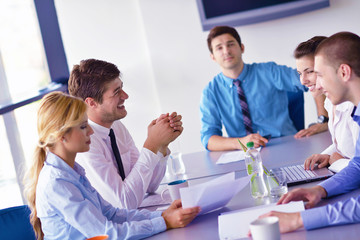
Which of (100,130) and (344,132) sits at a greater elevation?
(100,130)

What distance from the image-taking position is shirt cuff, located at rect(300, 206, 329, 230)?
4.16 feet

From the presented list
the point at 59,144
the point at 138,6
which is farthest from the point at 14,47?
the point at 59,144

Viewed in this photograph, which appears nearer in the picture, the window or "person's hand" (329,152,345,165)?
"person's hand" (329,152,345,165)

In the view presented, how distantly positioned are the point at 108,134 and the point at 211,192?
0.93m

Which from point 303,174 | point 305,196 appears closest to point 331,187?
point 305,196

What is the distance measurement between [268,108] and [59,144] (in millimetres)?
1986

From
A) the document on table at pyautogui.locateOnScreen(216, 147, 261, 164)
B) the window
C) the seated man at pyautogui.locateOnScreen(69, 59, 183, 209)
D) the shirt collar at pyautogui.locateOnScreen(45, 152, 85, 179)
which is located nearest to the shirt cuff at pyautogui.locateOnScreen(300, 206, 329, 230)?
the shirt collar at pyautogui.locateOnScreen(45, 152, 85, 179)

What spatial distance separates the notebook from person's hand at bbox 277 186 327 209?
244 millimetres

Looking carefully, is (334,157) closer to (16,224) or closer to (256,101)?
(16,224)

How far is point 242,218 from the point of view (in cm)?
142

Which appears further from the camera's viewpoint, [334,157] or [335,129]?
[335,129]

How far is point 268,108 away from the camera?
3.31 meters

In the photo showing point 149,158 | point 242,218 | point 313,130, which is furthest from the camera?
point 313,130

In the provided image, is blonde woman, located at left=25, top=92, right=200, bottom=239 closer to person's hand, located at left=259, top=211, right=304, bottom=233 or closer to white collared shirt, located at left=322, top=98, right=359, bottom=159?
person's hand, located at left=259, top=211, right=304, bottom=233
